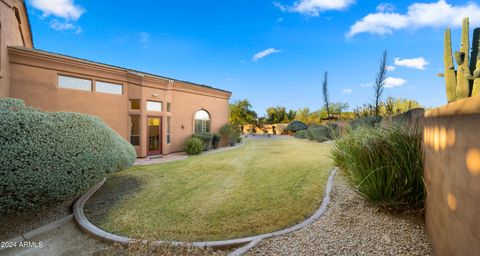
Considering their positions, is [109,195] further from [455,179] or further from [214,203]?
[455,179]

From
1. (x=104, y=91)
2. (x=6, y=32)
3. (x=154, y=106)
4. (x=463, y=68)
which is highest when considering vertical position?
(x=6, y=32)

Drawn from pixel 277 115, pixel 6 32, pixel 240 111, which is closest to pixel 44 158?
pixel 6 32

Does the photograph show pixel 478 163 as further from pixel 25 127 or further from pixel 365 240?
pixel 25 127

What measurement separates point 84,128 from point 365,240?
648cm

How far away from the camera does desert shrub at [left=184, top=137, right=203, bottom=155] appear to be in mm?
13258

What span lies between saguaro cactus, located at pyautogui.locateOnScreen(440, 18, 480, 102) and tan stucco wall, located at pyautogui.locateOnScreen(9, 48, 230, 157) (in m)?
12.4

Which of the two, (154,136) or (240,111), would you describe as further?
(240,111)

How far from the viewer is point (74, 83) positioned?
995 cm

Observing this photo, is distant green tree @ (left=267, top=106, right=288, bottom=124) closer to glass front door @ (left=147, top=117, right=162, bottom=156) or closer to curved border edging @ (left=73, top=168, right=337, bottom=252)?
glass front door @ (left=147, top=117, right=162, bottom=156)

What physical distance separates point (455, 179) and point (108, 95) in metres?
12.9

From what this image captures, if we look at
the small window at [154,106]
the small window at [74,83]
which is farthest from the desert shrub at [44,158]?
the small window at [154,106]

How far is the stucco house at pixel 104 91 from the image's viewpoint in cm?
851

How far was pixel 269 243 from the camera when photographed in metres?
3.18

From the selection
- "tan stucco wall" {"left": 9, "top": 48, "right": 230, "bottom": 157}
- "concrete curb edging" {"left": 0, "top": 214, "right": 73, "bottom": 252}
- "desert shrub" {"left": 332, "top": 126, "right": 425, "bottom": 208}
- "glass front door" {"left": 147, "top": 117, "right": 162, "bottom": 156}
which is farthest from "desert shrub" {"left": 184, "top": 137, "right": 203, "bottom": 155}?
"desert shrub" {"left": 332, "top": 126, "right": 425, "bottom": 208}
